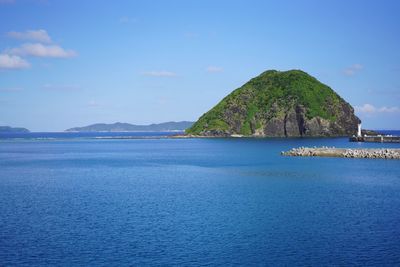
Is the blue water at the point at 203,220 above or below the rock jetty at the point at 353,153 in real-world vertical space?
below

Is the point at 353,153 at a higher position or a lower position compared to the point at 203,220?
higher

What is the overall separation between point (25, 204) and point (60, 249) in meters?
22.9

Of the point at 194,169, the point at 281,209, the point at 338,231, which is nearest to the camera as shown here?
the point at 338,231

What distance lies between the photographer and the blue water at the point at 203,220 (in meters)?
37.1

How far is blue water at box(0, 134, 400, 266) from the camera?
122 ft

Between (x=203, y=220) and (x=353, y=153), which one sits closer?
(x=203, y=220)

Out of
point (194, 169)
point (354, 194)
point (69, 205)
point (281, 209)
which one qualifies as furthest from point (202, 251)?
point (194, 169)

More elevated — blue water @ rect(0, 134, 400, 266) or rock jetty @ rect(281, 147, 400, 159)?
rock jetty @ rect(281, 147, 400, 159)

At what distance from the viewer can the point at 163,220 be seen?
4969cm

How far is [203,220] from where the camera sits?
49.4 m

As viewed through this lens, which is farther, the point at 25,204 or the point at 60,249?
the point at 25,204

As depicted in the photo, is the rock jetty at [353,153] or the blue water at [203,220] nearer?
the blue water at [203,220]

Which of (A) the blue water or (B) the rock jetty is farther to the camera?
(B) the rock jetty

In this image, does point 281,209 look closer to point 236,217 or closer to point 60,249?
point 236,217
